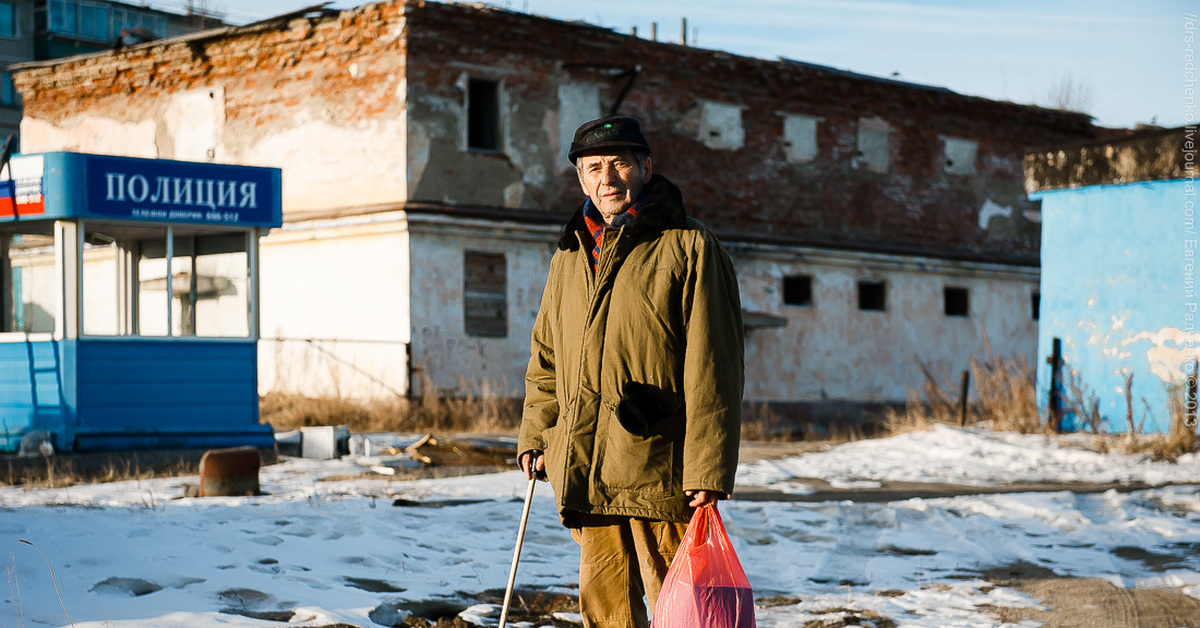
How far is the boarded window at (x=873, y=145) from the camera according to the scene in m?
25.1

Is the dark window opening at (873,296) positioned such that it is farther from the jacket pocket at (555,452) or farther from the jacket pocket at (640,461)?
the jacket pocket at (640,461)

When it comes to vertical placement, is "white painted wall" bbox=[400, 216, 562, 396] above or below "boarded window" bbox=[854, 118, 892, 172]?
below

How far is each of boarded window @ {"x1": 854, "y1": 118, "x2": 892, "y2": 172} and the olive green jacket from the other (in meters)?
21.8

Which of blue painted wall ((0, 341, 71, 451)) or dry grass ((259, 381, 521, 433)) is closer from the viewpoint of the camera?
blue painted wall ((0, 341, 71, 451))

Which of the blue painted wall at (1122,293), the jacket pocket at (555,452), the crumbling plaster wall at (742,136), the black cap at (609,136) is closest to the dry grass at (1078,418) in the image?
the blue painted wall at (1122,293)

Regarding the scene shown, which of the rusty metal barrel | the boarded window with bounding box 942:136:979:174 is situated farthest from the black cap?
the boarded window with bounding box 942:136:979:174

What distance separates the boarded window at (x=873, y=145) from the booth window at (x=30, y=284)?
52.2 ft

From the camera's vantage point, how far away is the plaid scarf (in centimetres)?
409

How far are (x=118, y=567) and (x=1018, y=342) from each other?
23670mm

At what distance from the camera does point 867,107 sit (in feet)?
82.7

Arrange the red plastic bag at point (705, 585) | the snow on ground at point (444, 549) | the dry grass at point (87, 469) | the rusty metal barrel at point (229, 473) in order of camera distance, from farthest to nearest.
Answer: the dry grass at point (87, 469), the rusty metal barrel at point (229, 473), the snow on ground at point (444, 549), the red plastic bag at point (705, 585)

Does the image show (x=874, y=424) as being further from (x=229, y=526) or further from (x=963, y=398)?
(x=229, y=526)

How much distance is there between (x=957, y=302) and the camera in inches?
1032

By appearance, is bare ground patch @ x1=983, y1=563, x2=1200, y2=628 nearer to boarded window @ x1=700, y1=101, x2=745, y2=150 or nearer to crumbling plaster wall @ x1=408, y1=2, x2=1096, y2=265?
crumbling plaster wall @ x1=408, y1=2, x2=1096, y2=265
